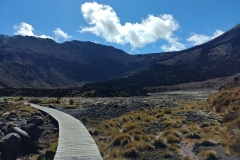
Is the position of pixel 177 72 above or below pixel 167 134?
above

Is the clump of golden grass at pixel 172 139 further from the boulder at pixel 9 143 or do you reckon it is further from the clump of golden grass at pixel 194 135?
the boulder at pixel 9 143

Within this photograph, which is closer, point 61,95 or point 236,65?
point 61,95

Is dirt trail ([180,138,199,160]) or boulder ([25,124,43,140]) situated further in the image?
boulder ([25,124,43,140])

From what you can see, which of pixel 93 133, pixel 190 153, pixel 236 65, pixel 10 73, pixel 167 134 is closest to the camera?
pixel 190 153

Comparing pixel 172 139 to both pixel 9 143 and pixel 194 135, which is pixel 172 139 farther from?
pixel 9 143

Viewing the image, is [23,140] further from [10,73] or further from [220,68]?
[10,73]

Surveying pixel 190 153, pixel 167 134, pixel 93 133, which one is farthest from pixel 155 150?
pixel 93 133

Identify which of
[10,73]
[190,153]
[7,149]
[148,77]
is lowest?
[190,153]

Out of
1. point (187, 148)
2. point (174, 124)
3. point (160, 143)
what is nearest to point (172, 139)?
point (160, 143)

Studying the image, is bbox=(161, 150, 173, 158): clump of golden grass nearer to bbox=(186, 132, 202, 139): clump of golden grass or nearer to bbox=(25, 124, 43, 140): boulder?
bbox=(186, 132, 202, 139): clump of golden grass

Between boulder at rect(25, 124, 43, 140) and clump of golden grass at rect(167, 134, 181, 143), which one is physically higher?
boulder at rect(25, 124, 43, 140)

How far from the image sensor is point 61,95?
85938 millimetres

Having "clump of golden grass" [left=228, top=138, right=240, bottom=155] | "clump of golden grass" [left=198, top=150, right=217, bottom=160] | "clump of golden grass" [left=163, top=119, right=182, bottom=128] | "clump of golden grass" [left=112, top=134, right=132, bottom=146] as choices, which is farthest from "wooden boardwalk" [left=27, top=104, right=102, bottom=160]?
"clump of golden grass" [left=163, top=119, right=182, bottom=128]

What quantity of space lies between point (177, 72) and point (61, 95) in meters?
101
